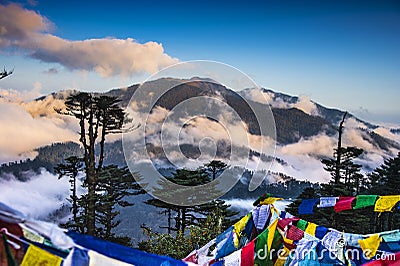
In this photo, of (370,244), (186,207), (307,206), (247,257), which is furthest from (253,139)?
(247,257)

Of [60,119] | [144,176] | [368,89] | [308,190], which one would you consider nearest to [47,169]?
[60,119]

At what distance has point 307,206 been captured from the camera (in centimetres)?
228

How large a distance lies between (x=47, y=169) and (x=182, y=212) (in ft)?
4.54

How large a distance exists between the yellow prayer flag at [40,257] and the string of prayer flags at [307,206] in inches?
63.3

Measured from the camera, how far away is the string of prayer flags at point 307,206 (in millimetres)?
2260

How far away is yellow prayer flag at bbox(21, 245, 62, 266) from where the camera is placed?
870mm

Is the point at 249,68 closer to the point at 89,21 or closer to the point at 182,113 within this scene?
the point at 182,113

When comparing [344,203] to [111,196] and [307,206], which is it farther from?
[111,196]

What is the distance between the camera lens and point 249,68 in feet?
15.6

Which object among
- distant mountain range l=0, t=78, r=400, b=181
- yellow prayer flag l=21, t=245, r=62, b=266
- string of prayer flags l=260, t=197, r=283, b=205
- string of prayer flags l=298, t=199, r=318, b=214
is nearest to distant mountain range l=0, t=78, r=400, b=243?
distant mountain range l=0, t=78, r=400, b=181

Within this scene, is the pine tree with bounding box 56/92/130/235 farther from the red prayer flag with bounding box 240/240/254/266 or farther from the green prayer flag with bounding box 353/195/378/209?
the red prayer flag with bounding box 240/240/254/266
